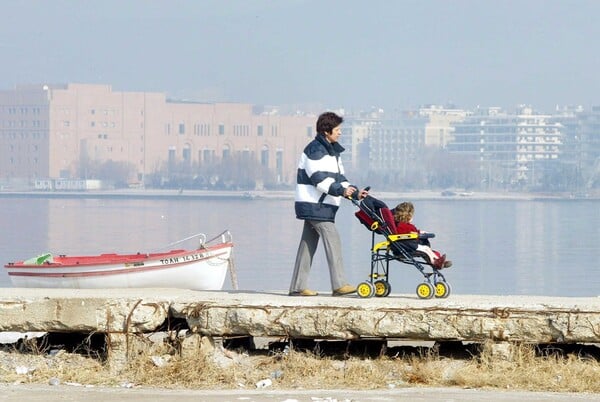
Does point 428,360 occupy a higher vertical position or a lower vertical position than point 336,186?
lower

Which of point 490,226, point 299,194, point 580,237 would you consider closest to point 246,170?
point 490,226

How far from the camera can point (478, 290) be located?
107ft

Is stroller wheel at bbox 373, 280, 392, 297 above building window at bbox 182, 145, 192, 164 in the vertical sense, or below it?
below

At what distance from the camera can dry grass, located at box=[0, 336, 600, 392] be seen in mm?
8750

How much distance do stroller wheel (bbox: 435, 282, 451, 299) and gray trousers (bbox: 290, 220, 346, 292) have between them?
0.72m

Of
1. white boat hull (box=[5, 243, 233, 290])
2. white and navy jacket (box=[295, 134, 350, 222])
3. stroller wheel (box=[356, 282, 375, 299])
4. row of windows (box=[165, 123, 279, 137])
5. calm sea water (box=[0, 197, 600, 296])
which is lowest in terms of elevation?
calm sea water (box=[0, 197, 600, 296])

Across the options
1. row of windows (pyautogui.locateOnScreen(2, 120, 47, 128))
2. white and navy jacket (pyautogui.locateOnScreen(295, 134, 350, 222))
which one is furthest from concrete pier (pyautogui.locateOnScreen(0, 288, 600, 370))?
row of windows (pyautogui.locateOnScreen(2, 120, 47, 128))

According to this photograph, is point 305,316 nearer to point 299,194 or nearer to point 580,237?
point 299,194

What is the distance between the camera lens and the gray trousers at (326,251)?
33.0ft

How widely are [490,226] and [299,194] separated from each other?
80.6m

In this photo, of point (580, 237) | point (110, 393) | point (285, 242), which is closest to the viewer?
point (110, 393)

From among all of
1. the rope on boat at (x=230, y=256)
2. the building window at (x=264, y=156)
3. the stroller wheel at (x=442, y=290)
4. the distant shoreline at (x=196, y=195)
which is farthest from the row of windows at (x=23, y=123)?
the stroller wheel at (x=442, y=290)

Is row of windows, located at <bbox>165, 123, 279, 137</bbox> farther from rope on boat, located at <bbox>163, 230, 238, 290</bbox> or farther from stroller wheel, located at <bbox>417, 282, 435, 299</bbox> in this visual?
stroller wheel, located at <bbox>417, 282, 435, 299</bbox>

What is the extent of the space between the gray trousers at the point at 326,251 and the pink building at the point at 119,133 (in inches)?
6986
